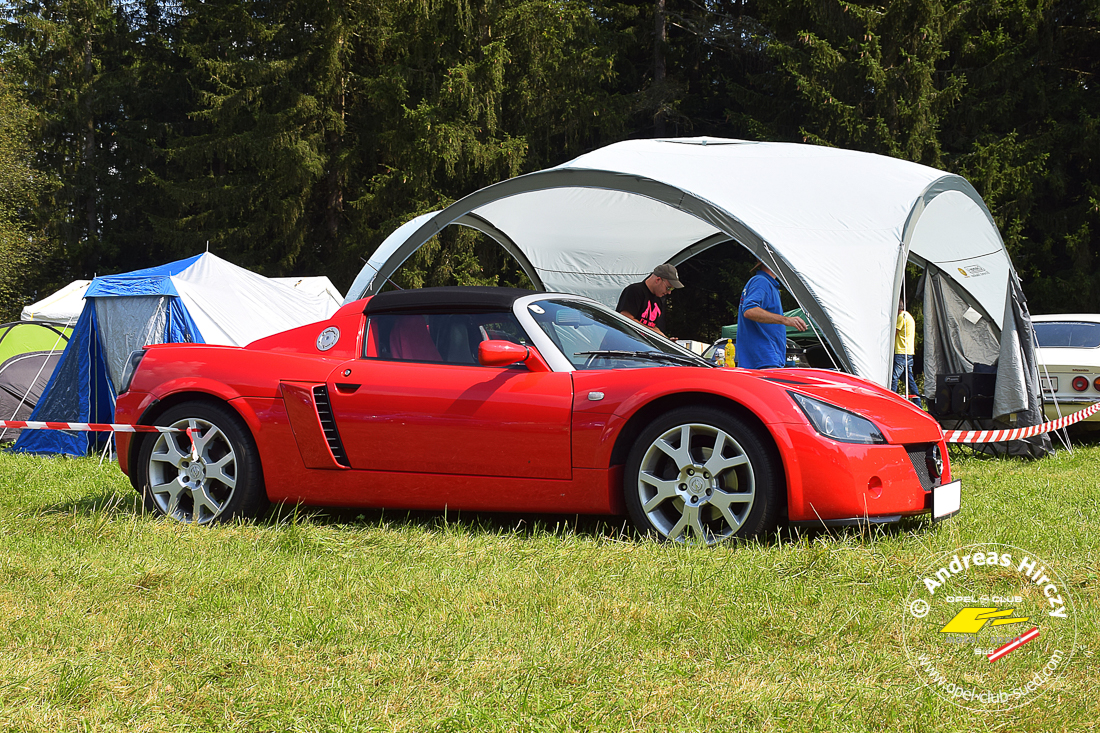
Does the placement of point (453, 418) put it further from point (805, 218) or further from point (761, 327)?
point (805, 218)

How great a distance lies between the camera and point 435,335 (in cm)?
538

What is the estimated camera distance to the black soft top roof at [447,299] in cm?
536

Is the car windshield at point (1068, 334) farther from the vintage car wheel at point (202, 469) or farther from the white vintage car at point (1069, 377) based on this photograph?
the vintage car wheel at point (202, 469)


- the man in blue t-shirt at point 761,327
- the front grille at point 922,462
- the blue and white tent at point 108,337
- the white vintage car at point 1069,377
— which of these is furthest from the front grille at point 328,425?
the white vintage car at point 1069,377

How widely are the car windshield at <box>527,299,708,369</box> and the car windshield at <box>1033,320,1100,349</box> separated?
685 centimetres

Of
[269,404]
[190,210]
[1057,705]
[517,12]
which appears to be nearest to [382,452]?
[269,404]

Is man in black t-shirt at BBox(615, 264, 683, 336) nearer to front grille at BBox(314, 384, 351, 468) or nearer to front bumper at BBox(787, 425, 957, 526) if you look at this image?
front grille at BBox(314, 384, 351, 468)

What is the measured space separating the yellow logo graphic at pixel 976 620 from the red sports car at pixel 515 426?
37.1 inches

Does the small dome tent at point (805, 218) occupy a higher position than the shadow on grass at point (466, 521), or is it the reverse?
the small dome tent at point (805, 218)

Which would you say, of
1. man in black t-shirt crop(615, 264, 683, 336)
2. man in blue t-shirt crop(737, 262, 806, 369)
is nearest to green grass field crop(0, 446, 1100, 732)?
man in blue t-shirt crop(737, 262, 806, 369)

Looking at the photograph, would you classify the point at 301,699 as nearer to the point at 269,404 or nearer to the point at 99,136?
the point at 269,404

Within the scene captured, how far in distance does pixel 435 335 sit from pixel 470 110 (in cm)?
2122

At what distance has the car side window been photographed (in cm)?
527

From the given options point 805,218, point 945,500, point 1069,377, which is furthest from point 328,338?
point 1069,377
